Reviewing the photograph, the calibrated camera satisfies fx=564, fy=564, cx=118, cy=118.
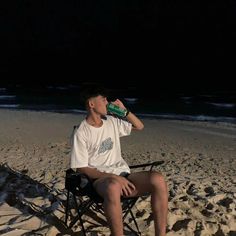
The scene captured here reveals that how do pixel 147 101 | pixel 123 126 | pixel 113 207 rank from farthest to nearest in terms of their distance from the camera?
pixel 147 101 < pixel 123 126 < pixel 113 207

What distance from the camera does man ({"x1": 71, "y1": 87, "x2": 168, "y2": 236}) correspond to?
3.43 meters

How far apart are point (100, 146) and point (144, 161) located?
2595 mm

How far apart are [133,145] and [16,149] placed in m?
1.51

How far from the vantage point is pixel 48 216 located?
158 inches

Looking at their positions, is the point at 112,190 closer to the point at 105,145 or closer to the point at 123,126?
the point at 105,145

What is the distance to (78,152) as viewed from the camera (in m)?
3.66

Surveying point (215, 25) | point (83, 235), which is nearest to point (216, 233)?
point (83, 235)

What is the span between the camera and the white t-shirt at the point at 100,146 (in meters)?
3.67

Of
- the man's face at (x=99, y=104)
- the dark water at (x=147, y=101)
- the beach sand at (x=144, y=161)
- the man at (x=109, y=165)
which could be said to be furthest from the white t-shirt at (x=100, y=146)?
the dark water at (x=147, y=101)

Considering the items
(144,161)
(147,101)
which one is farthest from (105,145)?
(147,101)

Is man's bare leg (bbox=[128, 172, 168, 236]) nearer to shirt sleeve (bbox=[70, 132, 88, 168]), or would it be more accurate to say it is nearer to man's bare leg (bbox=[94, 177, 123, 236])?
man's bare leg (bbox=[94, 177, 123, 236])

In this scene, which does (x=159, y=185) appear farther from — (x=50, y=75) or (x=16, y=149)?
(x=50, y=75)

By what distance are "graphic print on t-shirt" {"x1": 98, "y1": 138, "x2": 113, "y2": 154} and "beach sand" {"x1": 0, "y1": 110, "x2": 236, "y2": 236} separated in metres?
0.56

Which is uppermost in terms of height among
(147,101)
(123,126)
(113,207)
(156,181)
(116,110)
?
(116,110)
